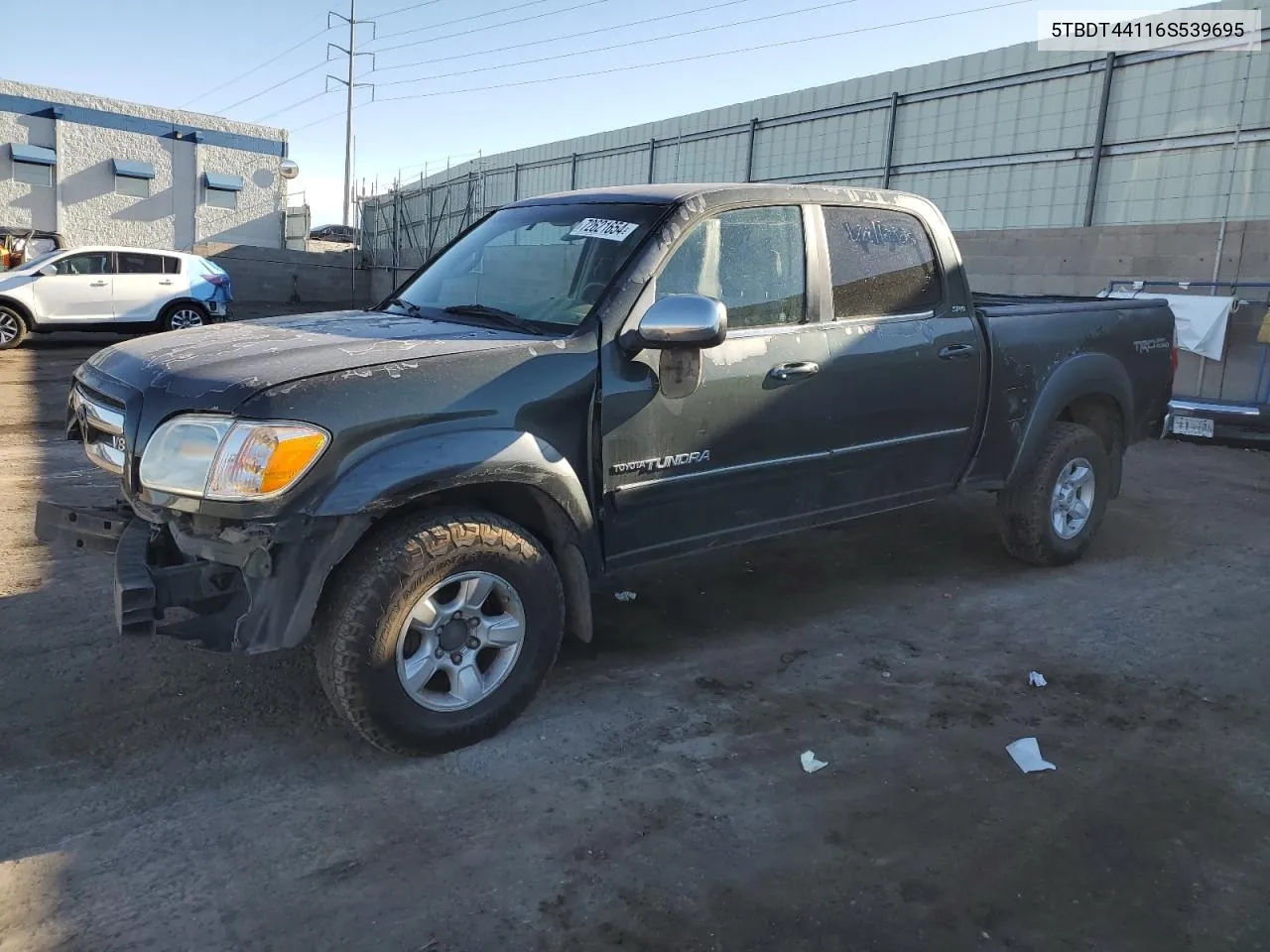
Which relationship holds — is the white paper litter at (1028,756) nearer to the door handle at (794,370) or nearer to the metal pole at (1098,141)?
the door handle at (794,370)

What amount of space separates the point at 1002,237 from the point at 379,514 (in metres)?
11.0

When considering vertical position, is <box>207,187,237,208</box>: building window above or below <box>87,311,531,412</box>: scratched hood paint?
above

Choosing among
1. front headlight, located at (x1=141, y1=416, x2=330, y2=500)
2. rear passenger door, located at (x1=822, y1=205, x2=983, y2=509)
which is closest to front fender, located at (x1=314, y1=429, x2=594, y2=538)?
front headlight, located at (x1=141, y1=416, x2=330, y2=500)

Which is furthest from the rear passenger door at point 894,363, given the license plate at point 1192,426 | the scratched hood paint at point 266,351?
the license plate at point 1192,426

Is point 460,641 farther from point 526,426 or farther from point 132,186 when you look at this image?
point 132,186

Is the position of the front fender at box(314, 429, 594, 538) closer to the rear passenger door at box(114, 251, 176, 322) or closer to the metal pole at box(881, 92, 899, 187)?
the metal pole at box(881, 92, 899, 187)

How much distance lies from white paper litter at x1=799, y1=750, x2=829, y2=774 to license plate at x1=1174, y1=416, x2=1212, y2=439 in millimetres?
6402

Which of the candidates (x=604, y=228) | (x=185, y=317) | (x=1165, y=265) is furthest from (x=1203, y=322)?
(x=185, y=317)

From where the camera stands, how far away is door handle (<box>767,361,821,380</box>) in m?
3.91

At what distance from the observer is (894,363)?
14.3 ft

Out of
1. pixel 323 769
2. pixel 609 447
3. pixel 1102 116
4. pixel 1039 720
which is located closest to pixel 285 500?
pixel 323 769

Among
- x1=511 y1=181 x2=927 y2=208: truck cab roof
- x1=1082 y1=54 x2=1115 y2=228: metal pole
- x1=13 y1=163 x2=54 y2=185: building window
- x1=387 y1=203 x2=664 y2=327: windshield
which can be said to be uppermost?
x1=13 y1=163 x2=54 y2=185: building window

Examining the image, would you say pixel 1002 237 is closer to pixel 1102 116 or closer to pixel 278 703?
pixel 1102 116

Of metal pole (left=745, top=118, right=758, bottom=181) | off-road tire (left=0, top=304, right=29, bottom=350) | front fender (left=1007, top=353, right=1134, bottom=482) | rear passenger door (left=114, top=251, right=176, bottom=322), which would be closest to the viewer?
front fender (left=1007, top=353, right=1134, bottom=482)
